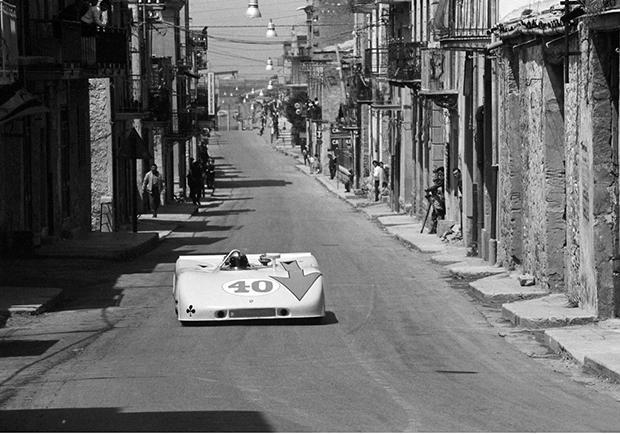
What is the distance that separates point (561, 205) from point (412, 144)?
2671 cm

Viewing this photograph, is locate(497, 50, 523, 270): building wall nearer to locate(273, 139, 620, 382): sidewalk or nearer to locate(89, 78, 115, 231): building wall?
locate(273, 139, 620, 382): sidewalk

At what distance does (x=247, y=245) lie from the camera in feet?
112

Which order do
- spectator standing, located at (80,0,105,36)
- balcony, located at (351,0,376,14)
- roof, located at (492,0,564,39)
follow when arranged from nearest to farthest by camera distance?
1. roof, located at (492,0,564,39)
2. spectator standing, located at (80,0,105,36)
3. balcony, located at (351,0,376,14)

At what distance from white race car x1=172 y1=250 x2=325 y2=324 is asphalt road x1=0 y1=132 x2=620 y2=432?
21 centimetres

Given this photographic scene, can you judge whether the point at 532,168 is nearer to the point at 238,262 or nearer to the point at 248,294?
the point at 238,262

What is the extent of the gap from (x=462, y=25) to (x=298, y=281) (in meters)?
16.6

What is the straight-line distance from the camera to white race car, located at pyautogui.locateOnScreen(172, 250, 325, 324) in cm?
1727

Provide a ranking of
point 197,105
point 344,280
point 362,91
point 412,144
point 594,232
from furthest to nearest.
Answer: point 197,105
point 362,91
point 412,144
point 344,280
point 594,232

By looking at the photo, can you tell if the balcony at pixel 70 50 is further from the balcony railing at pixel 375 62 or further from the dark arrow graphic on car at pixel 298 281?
the balcony railing at pixel 375 62

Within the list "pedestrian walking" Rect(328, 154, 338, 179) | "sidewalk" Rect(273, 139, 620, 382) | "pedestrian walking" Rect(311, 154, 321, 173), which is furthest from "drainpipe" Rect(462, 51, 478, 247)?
"pedestrian walking" Rect(311, 154, 321, 173)

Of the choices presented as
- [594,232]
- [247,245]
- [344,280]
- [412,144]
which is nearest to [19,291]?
[344,280]

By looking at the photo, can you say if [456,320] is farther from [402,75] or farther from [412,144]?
[412,144]

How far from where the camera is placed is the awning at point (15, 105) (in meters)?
23.5

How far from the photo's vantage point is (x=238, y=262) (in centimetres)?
1875
